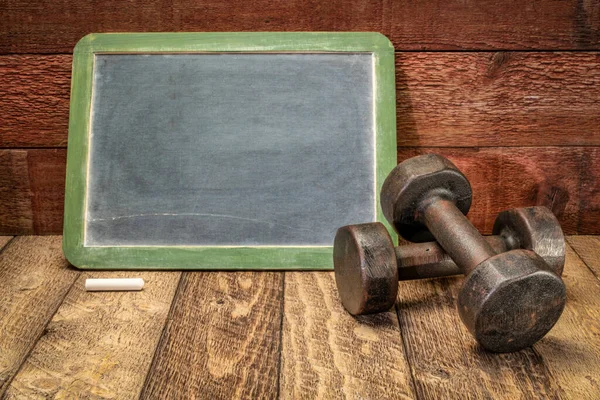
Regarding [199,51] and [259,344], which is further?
[199,51]

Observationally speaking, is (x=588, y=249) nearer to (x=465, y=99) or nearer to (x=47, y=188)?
(x=465, y=99)

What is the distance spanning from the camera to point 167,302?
1406 mm

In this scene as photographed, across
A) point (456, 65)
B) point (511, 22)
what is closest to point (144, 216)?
point (456, 65)

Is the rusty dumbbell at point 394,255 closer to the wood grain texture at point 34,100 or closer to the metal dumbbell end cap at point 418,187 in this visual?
the metal dumbbell end cap at point 418,187

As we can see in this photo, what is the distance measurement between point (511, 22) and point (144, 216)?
98 cm

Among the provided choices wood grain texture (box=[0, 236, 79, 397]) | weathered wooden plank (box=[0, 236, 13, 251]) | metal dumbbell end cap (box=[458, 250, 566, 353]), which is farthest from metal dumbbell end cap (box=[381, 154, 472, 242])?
weathered wooden plank (box=[0, 236, 13, 251])

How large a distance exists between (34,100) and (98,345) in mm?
723

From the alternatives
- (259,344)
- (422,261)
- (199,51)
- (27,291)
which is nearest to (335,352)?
(259,344)

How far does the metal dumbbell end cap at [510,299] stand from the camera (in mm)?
1097

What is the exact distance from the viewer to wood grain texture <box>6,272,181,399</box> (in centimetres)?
113

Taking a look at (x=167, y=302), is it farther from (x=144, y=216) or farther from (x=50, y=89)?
(x=50, y=89)

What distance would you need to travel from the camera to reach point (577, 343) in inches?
49.9

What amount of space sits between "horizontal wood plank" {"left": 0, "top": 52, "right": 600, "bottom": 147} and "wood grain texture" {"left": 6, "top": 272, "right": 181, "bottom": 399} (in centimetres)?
46

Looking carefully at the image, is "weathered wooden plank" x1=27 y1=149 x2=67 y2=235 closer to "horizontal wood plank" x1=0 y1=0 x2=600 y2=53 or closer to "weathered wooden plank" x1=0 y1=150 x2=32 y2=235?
"weathered wooden plank" x1=0 y1=150 x2=32 y2=235
